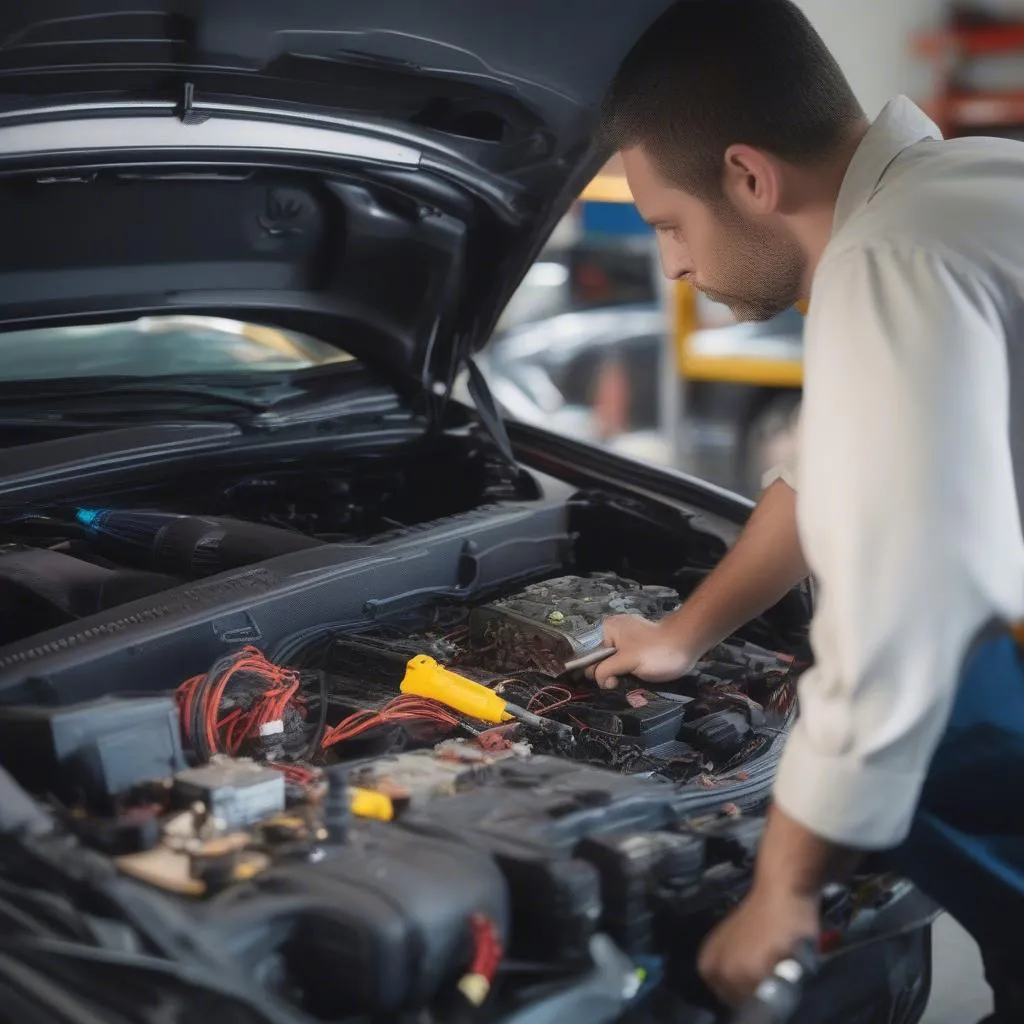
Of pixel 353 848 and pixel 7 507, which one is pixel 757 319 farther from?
pixel 7 507

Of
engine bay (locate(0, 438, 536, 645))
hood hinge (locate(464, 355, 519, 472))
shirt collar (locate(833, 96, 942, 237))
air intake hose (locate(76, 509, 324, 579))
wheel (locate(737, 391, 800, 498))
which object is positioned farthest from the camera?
wheel (locate(737, 391, 800, 498))

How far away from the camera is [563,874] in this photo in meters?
1.27

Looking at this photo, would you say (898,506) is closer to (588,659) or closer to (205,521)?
(588,659)

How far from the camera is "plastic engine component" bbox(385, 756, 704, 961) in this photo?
4.18 ft

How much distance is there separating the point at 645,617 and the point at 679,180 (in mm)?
713

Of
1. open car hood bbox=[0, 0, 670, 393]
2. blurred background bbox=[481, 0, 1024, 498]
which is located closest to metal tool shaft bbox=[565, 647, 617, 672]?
open car hood bbox=[0, 0, 670, 393]

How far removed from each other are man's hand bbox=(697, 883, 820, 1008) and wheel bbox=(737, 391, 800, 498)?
506 cm

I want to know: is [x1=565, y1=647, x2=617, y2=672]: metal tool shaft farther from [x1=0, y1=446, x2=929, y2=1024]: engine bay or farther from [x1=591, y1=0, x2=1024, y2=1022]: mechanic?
[x1=591, y1=0, x2=1024, y2=1022]: mechanic

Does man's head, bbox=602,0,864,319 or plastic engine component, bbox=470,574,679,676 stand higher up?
man's head, bbox=602,0,864,319

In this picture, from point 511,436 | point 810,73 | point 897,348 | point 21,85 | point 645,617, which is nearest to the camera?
point 897,348

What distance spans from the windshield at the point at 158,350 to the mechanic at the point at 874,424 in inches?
41.1

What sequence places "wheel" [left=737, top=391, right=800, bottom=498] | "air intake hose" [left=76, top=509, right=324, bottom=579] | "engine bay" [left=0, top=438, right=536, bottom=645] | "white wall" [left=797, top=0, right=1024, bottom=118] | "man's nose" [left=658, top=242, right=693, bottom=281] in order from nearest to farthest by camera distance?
"man's nose" [left=658, top=242, right=693, bottom=281] < "engine bay" [left=0, top=438, right=536, bottom=645] < "air intake hose" [left=76, top=509, right=324, bottom=579] < "wheel" [left=737, top=391, right=800, bottom=498] < "white wall" [left=797, top=0, right=1024, bottom=118]

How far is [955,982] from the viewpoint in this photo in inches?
92.0

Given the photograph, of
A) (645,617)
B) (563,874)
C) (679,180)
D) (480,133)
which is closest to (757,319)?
(679,180)
